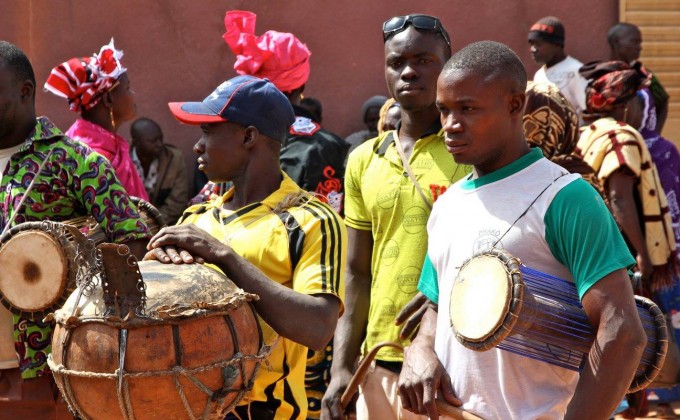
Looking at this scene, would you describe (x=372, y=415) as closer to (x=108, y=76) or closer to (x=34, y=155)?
(x=34, y=155)

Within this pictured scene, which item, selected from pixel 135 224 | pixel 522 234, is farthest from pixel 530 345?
pixel 135 224

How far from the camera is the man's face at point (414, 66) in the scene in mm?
4625

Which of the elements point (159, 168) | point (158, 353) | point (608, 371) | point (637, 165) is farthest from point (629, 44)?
point (158, 353)

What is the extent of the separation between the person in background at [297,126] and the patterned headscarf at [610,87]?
1768 millimetres

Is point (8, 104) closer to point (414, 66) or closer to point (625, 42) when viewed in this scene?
point (414, 66)

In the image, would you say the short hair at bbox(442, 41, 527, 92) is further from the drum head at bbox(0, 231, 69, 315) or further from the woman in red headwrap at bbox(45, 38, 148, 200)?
the woman in red headwrap at bbox(45, 38, 148, 200)

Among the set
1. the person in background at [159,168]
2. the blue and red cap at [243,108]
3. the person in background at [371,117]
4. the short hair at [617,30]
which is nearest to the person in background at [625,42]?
the short hair at [617,30]

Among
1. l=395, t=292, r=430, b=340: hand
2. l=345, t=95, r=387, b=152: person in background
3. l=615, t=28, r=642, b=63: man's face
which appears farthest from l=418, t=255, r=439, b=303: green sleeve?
l=615, t=28, r=642, b=63: man's face

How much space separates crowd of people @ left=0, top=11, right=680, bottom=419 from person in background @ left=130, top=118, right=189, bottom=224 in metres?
2.74

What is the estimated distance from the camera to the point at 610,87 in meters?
7.45

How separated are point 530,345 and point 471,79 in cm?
83

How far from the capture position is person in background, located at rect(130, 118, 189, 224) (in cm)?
980

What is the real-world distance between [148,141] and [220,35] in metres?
1.21

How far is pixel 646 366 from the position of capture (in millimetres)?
3322
